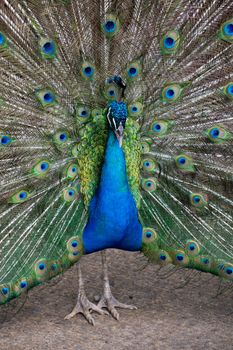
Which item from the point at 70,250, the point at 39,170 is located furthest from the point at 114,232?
the point at 39,170

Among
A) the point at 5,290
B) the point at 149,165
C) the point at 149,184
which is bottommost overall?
the point at 5,290

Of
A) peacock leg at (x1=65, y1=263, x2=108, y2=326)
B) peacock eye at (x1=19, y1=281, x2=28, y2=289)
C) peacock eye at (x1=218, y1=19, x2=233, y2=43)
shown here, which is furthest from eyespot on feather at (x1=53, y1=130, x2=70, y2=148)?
peacock eye at (x1=218, y1=19, x2=233, y2=43)

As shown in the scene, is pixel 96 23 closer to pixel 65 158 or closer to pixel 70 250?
pixel 65 158

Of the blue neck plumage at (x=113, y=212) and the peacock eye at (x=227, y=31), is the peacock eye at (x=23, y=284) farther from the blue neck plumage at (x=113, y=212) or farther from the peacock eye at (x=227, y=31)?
the peacock eye at (x=227, y=31)

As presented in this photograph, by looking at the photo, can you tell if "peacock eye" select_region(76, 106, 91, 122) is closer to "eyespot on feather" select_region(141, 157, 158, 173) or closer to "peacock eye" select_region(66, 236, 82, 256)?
"eyespot on feather" select_region(141, 157, 158, 173)

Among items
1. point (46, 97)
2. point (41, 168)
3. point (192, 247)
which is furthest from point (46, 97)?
point (192, 247)

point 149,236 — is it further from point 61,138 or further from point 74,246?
point 61,138
